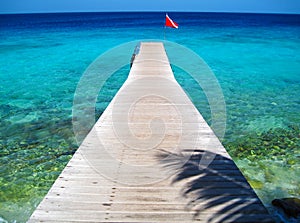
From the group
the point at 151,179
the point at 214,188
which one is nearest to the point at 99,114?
the point at 151,179

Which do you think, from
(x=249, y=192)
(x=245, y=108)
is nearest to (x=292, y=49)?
(x=245, y=108)

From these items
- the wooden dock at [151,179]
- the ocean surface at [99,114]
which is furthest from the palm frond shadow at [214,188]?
the ocean surface at [99,114]

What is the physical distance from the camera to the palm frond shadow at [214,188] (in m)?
3.04

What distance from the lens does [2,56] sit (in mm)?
24188

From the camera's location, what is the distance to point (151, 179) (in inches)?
148

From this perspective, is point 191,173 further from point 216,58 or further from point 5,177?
point 216,58

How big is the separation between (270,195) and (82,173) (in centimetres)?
394

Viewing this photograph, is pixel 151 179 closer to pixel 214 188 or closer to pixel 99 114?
pixel 214 188

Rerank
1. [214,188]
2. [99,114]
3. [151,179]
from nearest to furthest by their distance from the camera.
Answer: [214,188]
[151,179]
[99,114]

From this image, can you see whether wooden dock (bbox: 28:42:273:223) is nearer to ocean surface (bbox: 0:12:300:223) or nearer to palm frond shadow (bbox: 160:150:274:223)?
palm frond shadow (bbox: 160:150:274:223)

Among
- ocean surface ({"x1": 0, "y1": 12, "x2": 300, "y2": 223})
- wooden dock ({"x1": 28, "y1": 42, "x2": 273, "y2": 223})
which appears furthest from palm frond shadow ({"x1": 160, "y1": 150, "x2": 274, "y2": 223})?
ocean surface ({"x1": 0, "y1": 12, "x2": 300, "y2": 223})

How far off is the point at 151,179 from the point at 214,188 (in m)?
0.88

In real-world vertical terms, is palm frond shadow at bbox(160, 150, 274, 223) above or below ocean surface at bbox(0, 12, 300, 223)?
above

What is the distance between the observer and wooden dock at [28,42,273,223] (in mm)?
3082
